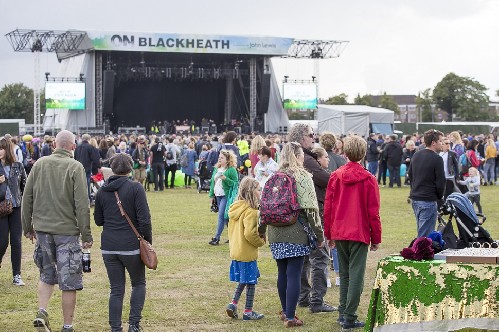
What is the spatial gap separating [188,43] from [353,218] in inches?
1682

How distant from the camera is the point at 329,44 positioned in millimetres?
53250

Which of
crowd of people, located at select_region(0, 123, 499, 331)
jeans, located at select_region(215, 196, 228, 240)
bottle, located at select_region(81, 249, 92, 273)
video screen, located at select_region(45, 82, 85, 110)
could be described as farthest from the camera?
video screen, located at select_region(45, 82, 85, 110)

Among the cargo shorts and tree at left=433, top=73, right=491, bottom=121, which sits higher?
tree at left=433, top=73, right=491, bottom=121

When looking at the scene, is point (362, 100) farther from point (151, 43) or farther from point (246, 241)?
point (246, 241)

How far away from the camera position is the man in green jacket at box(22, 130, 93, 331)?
7992 mm

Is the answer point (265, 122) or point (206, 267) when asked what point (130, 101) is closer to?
point (265, 122)

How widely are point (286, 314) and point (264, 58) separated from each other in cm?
4412

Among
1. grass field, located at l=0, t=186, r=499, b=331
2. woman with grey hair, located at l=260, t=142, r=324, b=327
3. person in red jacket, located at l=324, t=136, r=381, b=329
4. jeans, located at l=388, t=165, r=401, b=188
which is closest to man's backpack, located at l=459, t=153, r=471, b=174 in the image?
grass field, located at l=0, t=186, r=499, b=331

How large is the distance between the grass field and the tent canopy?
30.0 meters

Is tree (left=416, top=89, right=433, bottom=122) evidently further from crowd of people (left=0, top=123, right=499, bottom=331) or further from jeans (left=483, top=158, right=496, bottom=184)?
crowd of people (left=0, top=123, right=499, bottom=331)

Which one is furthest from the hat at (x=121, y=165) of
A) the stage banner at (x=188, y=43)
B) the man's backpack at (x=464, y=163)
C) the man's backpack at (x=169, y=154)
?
the stage banner at (x=188, y=43)

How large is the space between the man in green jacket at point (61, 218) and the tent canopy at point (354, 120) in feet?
126

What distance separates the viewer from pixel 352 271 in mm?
8031

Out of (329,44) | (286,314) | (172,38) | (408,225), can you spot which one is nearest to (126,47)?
(172,38)
